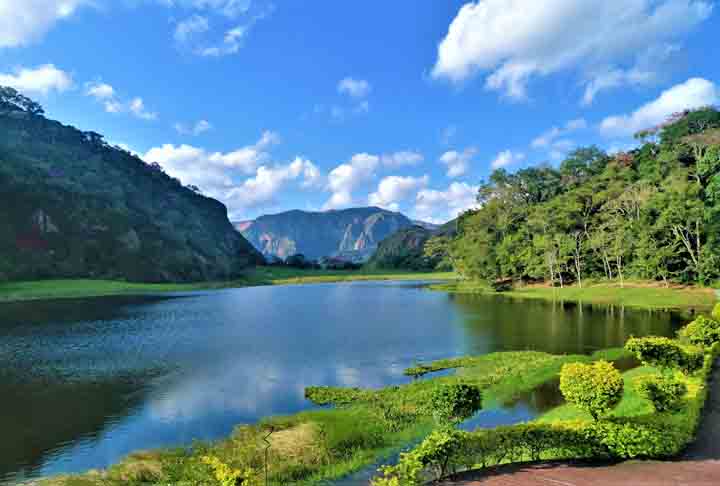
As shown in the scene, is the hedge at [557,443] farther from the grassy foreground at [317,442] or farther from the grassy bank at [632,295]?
the grassy bank at [632,295]

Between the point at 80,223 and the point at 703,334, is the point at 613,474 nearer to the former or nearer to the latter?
the point at 703,334

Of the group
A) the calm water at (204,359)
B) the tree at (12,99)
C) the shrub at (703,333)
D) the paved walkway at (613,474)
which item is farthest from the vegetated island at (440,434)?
the tree at (12,99)

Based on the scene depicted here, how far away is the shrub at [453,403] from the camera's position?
13.4 metres

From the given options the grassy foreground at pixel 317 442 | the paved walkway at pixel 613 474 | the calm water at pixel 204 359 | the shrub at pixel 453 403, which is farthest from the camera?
the calm water at pixel 204 359

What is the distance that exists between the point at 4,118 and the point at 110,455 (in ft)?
737

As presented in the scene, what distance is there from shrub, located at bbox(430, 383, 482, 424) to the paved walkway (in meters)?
1.85

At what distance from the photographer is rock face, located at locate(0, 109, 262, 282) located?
11944cm

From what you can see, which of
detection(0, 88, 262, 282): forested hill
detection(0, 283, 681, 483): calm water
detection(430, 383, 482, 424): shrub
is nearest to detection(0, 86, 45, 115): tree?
detection(0, 88, 262, 282): forested hill

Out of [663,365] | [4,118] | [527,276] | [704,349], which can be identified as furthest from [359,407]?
[4,118]

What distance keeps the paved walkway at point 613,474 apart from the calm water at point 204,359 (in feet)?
22.6

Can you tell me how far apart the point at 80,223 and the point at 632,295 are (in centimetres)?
15039

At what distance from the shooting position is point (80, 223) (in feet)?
438

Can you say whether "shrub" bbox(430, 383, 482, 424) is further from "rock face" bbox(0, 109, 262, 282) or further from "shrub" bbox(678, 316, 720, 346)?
"rock face" bbox(0, 109, 262, 282)

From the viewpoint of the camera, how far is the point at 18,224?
391 ft
